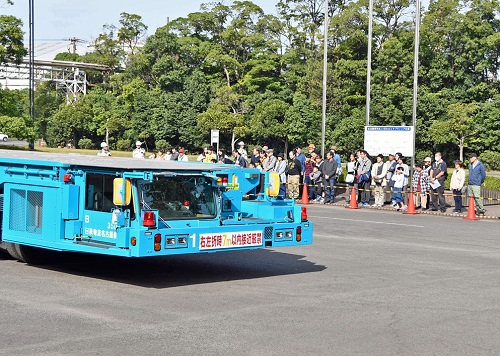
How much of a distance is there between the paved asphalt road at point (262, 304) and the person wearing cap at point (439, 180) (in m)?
9.86

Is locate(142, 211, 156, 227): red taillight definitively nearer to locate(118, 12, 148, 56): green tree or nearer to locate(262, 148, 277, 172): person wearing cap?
locate(262, 148, 277, 172): person wearing cap

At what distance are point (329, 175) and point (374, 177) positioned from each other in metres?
1.89

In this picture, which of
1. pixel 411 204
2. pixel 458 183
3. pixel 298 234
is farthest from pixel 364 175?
pixel 298 234

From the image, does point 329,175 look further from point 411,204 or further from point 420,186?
point 411,204

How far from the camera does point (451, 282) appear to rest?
39.2 feet

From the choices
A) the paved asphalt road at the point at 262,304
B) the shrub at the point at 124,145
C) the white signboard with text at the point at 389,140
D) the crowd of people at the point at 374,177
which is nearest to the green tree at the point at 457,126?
the shrub at the point at 124,145

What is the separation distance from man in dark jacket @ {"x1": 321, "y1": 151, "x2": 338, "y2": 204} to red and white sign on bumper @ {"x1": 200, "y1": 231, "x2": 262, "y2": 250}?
17.3 meters

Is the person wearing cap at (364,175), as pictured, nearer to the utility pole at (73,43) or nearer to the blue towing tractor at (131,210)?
the blue towing tractor at (131,210)

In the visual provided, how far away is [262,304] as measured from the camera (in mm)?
9922

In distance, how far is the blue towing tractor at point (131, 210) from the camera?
1073cm

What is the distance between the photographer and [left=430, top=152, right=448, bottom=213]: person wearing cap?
2569 cm

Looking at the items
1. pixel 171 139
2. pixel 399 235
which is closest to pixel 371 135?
pixel 399 235

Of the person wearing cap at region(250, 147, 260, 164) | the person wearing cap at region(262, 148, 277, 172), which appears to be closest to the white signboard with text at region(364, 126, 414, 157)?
the person wearing cap at region(262, 148, 277, 172)

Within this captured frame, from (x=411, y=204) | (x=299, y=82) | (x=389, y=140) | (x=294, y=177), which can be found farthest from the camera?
(x=299, y=82)
